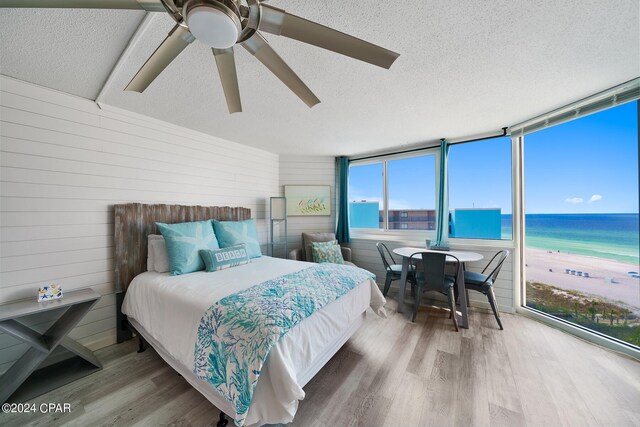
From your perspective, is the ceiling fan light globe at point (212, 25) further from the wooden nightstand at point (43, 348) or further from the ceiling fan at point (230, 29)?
the wooden nightstand at point (43, 348)

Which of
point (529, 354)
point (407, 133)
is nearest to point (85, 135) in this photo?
point (407, 133)

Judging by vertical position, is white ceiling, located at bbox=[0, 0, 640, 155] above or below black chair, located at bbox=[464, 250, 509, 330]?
above

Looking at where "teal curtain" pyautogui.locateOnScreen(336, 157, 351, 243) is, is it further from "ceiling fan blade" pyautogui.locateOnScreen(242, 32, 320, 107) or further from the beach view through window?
"ceiling fan blade" pyautogui.locateOnScreen(242, 32, 320, 107)

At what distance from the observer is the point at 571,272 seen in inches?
122

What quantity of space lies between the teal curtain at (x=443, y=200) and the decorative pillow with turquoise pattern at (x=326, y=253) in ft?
5.08

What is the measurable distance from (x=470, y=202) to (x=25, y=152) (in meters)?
5.02

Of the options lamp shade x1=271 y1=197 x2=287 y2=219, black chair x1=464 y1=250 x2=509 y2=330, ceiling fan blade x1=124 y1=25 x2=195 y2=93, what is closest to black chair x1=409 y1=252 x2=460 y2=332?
black chair x1=464 y1=250 x2=509 y2=330

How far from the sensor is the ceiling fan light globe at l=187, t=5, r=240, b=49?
82cm

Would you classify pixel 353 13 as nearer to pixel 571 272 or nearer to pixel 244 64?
pixel 244 64

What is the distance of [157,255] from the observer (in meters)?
2.25

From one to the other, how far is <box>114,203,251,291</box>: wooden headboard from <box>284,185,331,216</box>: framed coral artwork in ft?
6.16

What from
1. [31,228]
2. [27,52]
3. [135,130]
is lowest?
[31,228]

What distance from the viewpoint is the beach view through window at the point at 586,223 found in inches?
87.4

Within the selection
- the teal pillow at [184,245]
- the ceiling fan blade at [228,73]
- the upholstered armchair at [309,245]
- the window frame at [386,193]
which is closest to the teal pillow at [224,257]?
the teal pillow at [184,245]
